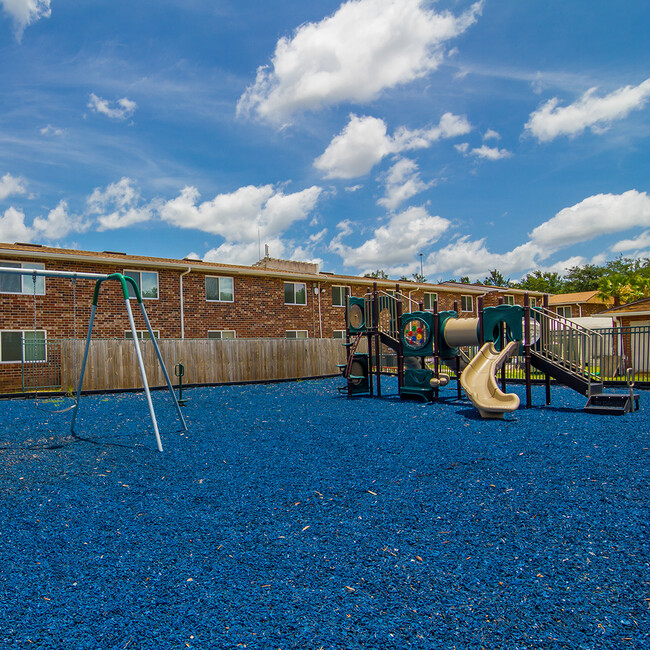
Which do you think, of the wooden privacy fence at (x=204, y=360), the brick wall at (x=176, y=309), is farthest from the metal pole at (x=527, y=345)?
the brick wall at (x=176, y=309)

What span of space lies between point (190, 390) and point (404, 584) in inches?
575

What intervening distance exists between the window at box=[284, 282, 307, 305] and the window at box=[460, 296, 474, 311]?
1240 centimetres

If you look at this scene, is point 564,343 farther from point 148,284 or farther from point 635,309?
point 148,284

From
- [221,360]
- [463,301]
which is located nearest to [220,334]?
[221,360]

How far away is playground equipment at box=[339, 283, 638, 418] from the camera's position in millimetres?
10227

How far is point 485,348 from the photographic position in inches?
454

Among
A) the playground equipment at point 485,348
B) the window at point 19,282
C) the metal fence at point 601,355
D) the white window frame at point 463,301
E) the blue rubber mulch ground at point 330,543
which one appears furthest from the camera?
the white window frame at point 463,301

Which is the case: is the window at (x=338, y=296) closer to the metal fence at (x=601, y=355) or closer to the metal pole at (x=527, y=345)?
the metal fence at (x=601, y=355)

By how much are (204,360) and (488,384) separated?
11.4 meters

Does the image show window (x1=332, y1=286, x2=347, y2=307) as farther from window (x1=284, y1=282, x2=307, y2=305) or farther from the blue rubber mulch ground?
the blue rubber mulch ground

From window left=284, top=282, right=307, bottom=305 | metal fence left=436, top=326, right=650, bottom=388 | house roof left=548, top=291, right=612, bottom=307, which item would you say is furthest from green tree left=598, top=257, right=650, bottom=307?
window left=284, top=282, right=307, bottom=305

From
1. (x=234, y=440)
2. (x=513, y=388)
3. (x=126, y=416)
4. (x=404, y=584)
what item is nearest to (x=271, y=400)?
(x=126, y=416)

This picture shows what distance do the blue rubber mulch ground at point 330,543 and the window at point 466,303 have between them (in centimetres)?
2403

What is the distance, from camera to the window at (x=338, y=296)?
83.5 ft
